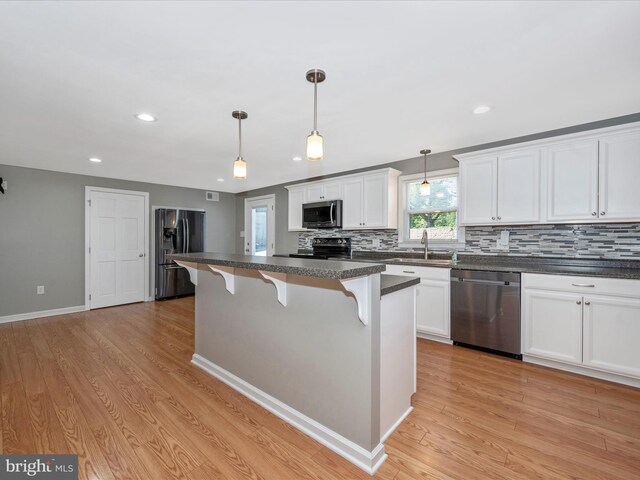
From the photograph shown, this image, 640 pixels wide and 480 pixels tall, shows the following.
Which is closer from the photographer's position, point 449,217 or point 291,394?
point 291,394

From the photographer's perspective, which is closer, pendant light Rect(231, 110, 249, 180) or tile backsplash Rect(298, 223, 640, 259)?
pendant light Rect(231, 110, 249, 180)

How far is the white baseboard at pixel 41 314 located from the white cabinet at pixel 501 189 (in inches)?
233

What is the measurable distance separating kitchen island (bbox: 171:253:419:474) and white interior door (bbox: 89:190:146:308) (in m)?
3.75

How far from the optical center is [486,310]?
9.60ft

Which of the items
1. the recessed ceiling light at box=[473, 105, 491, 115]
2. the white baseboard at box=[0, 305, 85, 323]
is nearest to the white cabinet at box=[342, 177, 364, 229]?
the recessed ceiling light at box=[473, 105, 491, 115]

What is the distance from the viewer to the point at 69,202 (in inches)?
183

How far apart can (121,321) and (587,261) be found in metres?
5.69

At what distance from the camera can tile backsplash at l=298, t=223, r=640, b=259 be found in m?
2.68

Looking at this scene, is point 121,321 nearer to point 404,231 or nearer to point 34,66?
point 34,66

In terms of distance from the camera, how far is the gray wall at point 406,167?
2.80 m

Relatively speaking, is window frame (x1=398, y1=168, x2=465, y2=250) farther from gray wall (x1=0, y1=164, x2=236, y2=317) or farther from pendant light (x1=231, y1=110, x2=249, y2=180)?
gray wall (x1=0, y1=164, x2=236, y2=317)

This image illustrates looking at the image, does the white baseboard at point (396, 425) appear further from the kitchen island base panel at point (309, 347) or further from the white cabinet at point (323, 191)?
the white cabinet at point (323, 191)

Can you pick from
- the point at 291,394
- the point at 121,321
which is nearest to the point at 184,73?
the point at 291,394

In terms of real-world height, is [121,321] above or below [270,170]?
below
